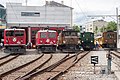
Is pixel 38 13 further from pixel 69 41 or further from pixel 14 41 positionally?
pixel 14 41

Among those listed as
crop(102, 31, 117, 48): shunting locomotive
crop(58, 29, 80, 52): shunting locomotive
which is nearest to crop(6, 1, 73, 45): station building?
crop(102, 31, 117, 48): shunting locomotive

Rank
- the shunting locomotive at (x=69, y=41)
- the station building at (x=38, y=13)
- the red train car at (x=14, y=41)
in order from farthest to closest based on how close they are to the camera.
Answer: the station building at (x=38, y=13) → the shunting locomotive at (x=69, y=41) → the red train car at (x=14, y=41)

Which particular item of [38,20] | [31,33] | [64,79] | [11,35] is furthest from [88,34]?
[38,20]

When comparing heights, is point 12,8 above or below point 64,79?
above

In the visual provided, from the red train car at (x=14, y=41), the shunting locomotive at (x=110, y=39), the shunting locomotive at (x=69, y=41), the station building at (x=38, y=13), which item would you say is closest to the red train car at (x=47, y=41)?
the shunting locomotive at (x=69, y=41)

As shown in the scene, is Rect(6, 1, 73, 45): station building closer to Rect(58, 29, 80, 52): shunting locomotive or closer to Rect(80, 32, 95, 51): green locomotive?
Rect(80, 32, 95, 51): green locomotive

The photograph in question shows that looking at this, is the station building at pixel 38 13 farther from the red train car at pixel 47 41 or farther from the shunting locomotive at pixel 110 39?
the red train car at pixel 47 41

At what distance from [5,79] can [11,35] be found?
73.1 ft

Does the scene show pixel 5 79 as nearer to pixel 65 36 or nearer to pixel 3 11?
pixel 65 36

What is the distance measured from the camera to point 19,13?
280 ft

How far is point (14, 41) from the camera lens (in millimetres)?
34375

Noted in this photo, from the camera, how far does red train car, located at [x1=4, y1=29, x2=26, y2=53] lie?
34.2 metres

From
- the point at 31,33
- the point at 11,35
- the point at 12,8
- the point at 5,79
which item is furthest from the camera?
the point at 12,8

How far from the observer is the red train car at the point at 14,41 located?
34250mm
